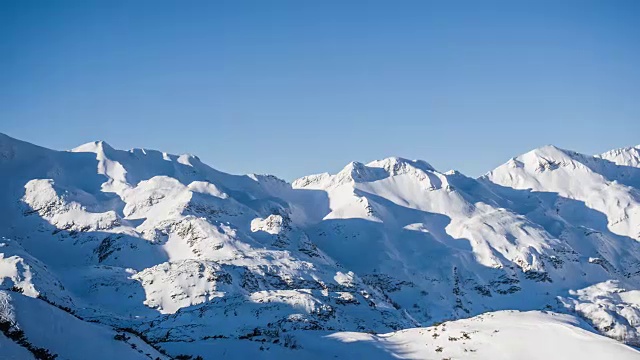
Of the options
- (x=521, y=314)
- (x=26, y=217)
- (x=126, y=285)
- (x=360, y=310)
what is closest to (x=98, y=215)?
(x=26, y=217)

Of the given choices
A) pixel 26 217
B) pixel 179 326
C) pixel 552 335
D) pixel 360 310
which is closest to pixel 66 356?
pixel 552 335

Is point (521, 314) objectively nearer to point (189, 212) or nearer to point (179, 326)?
point (179, 326)

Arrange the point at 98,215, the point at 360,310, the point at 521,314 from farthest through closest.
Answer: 1. the point at 98,215
2. the point at 360,310
3. the point at 521,314

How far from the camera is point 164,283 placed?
426 feet

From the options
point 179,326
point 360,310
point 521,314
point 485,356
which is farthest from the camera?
point 360,310

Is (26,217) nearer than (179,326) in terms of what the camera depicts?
No

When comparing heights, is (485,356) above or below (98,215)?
below

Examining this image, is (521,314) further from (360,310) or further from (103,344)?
(360,310)

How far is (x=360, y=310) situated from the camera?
358 feet

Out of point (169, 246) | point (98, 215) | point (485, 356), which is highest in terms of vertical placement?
point (98, 215)

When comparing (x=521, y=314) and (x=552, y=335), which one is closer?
(x=552, y=335)

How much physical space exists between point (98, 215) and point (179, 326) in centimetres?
12447

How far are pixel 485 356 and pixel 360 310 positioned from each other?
7644cm

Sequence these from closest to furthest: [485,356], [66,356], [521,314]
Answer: [66,356] → [485,356] → [521,314]
